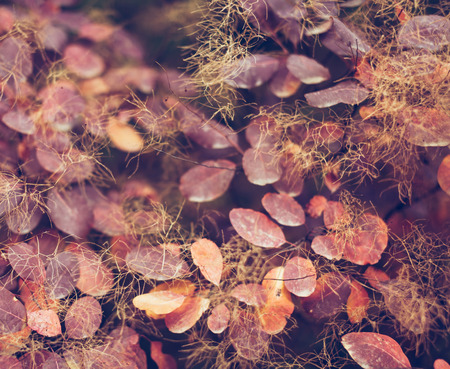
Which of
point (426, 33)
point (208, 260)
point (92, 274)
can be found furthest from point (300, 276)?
point (426, 33)

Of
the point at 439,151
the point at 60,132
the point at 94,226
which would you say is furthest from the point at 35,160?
the point at 439,151

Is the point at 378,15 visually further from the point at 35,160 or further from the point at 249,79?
the point at 35,160

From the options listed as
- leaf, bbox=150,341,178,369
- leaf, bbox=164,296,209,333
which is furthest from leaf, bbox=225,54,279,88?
leaf, bbox=150,341,178,369

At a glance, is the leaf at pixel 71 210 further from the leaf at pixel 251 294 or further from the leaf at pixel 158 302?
the leaf at pixel 251 294

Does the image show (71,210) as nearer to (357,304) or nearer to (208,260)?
(208,260)

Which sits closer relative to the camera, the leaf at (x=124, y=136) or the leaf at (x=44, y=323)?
the leaf at (x=44, y=323)

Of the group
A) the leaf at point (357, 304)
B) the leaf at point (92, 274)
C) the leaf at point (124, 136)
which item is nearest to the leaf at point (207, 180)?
the leaf at point (124, 136)
